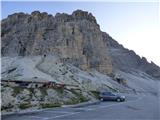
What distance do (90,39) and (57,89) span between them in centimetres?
10304

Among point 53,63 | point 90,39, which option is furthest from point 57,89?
point 90,39

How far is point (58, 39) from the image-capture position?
133 metres

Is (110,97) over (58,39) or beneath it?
beneath

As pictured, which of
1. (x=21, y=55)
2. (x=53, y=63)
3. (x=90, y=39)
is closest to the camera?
(x=53, y=63)

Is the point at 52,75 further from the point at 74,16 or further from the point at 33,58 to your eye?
the point at 74,16

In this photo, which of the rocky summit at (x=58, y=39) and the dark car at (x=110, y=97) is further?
the rocky summit at (x=58, y=39)

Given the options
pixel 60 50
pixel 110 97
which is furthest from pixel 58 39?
pixel 110 97

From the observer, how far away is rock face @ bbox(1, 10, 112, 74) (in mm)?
130500

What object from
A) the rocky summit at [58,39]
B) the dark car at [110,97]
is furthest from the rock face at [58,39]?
the dark car at [110,97]

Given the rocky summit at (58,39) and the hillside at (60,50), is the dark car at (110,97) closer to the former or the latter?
the hillside at (60,50)

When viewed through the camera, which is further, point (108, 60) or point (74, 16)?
point (74, 16)

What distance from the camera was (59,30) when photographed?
135 m

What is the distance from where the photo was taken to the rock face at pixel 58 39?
130500 millimetres

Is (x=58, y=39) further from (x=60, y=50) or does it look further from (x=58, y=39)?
(x=60, y=50)
